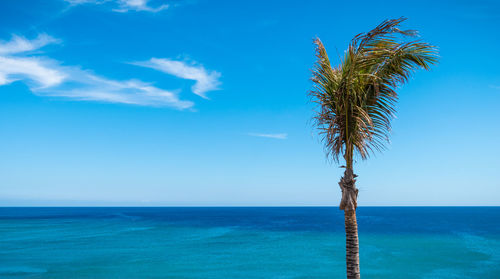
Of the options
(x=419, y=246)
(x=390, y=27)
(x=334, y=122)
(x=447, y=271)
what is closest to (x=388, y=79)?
(x=390, y=27)

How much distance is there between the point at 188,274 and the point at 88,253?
15.0 metres

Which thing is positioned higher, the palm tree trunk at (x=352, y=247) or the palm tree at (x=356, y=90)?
the palm tree at (x=356, y=90)

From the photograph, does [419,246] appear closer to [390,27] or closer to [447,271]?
[447,271]

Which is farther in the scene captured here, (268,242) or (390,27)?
(268,242)

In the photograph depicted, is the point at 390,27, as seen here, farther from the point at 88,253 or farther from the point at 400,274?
the point at 88,253

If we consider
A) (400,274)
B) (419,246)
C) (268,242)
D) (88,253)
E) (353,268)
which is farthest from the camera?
(268,242)

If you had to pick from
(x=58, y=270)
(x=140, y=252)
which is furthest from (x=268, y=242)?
(x=58, y=270)

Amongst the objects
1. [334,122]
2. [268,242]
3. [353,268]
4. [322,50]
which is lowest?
[268,242]

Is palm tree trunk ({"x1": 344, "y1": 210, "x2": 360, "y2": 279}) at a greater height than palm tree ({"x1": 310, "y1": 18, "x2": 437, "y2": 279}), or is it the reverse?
palm tree ({"x1": 310, "y1": 18, "x2": 437, "y2": 279})

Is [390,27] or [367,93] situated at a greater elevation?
[390,27]

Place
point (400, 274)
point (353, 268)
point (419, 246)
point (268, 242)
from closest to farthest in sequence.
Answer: point (353, 268), point (400, 274), point (419, 246), point (268, 242)

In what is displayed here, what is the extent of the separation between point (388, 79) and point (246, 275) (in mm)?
22424

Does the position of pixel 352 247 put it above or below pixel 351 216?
below

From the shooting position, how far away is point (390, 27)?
269 inches
